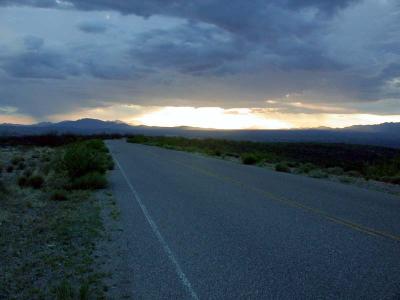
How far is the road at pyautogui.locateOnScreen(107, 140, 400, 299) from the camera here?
634cm

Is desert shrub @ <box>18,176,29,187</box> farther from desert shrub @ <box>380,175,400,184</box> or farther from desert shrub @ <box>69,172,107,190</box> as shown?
desert shrub @ <box>380,175,400,184</box>

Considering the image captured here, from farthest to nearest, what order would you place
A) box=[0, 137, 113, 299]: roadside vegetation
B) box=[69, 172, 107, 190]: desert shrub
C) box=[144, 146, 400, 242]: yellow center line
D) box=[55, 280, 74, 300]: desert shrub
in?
box=[69, 172, 107, 190]: desert shrub
box=[144, 146, 400, 242]: yellow center line
box=[0, 137, 113, 299]: roadside vegetation
box=[55, 280, 74, 300]: desert shrub

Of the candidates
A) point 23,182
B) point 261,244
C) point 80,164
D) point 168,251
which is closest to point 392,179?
point 80,164

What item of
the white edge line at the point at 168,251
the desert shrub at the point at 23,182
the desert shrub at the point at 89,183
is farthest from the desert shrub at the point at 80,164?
the white edge line at the point at 168,251

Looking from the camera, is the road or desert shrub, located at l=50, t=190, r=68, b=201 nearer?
the road

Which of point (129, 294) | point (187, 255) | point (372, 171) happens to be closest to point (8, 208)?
point (187, 255)

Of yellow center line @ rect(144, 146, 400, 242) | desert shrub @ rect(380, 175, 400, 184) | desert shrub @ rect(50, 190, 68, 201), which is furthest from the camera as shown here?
desert shrub @ rect(380, 175, 400, 184)

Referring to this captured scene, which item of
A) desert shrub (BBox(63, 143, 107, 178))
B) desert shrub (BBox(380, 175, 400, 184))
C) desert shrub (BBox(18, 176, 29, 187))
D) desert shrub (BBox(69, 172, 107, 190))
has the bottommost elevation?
desert shrub (BBox(380, 175, 400, 184))

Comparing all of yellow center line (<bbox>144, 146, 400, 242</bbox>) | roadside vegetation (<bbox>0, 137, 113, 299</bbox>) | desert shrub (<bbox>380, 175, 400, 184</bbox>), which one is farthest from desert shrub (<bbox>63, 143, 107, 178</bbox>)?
desert shrub (<bbox>380, 175, 400, 184</bbox>)

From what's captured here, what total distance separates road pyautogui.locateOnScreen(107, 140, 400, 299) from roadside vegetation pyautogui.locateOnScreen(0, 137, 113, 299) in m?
0.74

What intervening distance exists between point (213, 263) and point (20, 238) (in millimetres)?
4538

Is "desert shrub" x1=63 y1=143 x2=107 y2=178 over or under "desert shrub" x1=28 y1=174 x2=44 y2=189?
over

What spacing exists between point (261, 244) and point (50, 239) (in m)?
4.24

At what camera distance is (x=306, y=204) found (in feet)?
43.4
